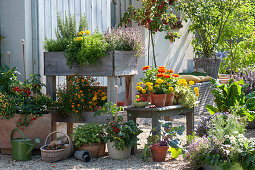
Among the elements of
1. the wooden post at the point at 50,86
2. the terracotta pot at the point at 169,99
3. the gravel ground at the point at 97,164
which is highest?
the wooden post at the point at 50,86

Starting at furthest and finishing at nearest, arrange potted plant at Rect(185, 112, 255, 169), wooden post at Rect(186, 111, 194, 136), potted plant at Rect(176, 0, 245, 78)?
potted plant at Rect(176, 0, 245, 78)
wooden post at Rect(186, 111, 194, 136)
potted plant at Rect(185, 112, 255, 169)

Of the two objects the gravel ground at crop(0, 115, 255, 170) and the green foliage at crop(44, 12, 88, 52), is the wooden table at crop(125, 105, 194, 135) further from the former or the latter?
the green foliage at crop(44, 12, 88, 52)

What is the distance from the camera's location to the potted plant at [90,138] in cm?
452

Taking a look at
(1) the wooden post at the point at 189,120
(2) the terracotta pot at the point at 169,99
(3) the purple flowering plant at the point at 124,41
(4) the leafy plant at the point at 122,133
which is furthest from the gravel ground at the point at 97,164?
(3) the purple flowering plant at the point at 124,41

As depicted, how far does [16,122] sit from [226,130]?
7.69ft

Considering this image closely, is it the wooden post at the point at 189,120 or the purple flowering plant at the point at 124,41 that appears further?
the wooden post at the point at 189,120

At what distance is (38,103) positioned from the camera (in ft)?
15.4

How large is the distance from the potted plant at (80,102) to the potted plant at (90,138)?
19 cm

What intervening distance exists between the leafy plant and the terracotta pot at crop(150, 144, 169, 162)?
236 mm

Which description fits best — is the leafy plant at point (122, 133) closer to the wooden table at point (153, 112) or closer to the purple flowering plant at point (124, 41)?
the wooden table at point (153, 112)

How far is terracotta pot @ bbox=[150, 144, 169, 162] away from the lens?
4.40m

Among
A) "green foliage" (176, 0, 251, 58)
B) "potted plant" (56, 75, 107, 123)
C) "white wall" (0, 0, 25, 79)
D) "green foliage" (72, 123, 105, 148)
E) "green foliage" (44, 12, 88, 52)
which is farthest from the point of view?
"green foliage" (176, 0, 251, 58)

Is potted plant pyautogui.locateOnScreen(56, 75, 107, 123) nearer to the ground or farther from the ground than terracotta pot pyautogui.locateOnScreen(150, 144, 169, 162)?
farther from the ground

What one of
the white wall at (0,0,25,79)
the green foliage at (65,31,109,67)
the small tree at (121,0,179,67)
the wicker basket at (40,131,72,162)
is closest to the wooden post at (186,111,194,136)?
the green foliage at (65,31,109,67)
